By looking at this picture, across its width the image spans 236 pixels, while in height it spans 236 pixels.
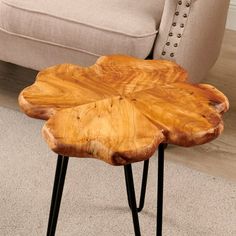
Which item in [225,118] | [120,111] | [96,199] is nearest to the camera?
[120,111]

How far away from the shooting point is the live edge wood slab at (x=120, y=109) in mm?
921

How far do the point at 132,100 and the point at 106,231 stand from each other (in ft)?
1.69

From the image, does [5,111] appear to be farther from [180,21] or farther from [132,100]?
[132,100]

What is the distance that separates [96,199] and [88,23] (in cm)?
60

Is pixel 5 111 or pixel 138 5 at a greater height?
pixel 138 5

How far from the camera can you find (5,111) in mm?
2008

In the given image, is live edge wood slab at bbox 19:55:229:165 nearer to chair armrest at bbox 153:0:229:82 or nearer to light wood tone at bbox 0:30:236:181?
chair armrest at bbox 153:0:229:82

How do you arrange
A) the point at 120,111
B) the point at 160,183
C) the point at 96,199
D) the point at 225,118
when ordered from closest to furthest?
the point at 120,111
the point at 160,183
the point at 96,199
the point at 225,118

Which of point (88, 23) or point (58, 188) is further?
point (88, 23)

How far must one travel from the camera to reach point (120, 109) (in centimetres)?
102

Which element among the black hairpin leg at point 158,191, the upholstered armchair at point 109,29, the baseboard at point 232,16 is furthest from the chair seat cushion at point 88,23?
the baseboard at point 232,16

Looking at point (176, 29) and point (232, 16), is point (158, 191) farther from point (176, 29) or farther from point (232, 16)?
point (232, 16)

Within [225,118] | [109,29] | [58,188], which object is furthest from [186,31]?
[58,188]

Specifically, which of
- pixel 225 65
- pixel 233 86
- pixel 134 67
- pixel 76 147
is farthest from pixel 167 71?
pixel 225 65
